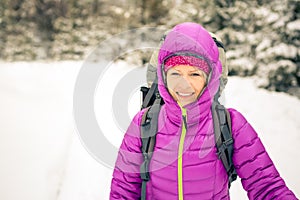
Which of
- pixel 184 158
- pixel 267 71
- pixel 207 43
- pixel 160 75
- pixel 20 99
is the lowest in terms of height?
pixel 184 158

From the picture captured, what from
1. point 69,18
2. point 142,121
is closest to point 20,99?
point 142,121

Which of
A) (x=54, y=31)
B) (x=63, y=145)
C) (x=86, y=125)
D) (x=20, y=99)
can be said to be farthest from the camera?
(x=54, y=31)

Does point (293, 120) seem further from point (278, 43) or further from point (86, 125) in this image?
point (86, 125)

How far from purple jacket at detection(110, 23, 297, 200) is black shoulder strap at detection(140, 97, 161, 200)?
3 centimetres

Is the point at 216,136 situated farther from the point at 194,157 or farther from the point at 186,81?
the point at 186,81

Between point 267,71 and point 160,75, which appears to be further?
point 267,71

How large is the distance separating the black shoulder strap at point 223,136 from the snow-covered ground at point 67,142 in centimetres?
76

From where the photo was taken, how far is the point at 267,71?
9617 mm

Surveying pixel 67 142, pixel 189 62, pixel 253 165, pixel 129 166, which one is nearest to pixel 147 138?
pixel 129 166

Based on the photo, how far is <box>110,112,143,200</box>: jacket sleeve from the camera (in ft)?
6.93

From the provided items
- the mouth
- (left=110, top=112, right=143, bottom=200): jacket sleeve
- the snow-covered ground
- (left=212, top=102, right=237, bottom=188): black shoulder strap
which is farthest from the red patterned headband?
the snow-covered ground

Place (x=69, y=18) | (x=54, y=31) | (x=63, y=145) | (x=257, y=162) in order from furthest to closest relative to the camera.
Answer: (x=54, y=31), (x=69, y=18), (x=63, y=145), (x=257, y=162)

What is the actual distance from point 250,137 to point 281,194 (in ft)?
1.23

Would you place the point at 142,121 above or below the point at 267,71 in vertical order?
below
